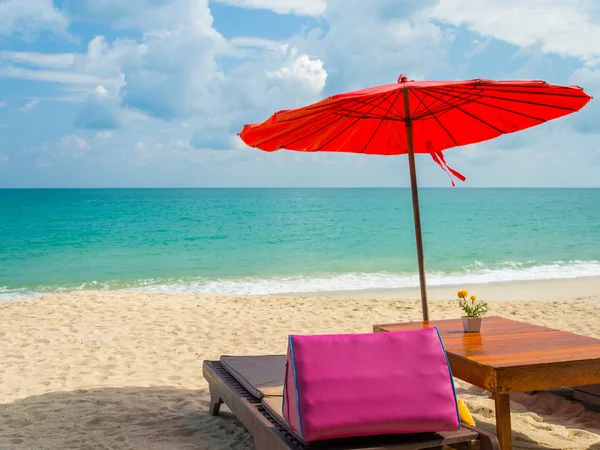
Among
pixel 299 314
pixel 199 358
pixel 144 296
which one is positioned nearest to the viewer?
pixel 199 358

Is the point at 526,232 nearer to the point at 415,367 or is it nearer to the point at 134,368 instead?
the point at 134,368

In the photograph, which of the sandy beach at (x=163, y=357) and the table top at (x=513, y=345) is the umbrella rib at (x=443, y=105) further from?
the sandy beach at (x=163, y=357)

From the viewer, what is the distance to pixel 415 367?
8.61 ft

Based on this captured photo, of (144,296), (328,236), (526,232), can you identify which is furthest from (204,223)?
(144,296)

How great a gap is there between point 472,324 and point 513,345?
45cm

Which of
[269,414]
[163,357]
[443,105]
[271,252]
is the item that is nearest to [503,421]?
[269,414]

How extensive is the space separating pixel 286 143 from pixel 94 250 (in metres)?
20.7

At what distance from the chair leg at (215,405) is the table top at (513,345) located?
116 centimetres

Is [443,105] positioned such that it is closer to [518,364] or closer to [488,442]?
[518,364]

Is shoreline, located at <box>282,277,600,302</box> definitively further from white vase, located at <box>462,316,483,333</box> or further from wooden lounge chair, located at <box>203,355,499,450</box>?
wooden lounge chair, located at <box>203,355,499,450</box>

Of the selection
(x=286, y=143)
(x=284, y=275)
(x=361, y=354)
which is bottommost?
(x=284, y=275)

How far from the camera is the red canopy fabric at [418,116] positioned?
12.4ft

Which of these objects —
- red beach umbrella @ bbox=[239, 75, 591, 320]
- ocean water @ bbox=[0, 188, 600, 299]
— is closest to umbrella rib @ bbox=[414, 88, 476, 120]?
red beach umbrella @ bbox=[239, 75, 591, 320]

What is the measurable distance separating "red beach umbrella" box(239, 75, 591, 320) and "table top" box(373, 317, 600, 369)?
1.65 feet
